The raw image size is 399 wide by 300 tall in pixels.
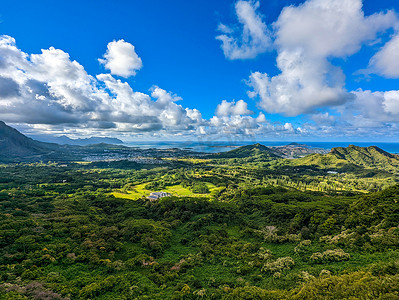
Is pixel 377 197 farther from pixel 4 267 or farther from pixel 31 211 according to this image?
pixel 31 211

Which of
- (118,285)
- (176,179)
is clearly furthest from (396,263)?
(176,179)

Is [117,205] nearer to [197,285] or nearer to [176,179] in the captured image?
[197,285]

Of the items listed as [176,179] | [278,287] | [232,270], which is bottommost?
[176,179]

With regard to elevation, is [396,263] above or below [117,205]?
above

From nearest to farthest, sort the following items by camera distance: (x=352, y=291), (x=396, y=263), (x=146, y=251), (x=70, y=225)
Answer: (x=352, y=291)
(x=396, y=263)
(x=146, y=251)
(x=70, y=225)

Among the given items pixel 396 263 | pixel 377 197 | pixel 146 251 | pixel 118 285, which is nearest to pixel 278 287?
pixel 396 263

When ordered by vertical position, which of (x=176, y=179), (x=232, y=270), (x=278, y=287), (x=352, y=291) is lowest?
(x=176, y=179)

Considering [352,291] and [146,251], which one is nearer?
[352,291]

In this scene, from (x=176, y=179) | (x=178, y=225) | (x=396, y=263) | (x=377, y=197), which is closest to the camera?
(x=396, y=263)

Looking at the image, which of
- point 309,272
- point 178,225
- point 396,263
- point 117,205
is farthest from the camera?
point 117,205
